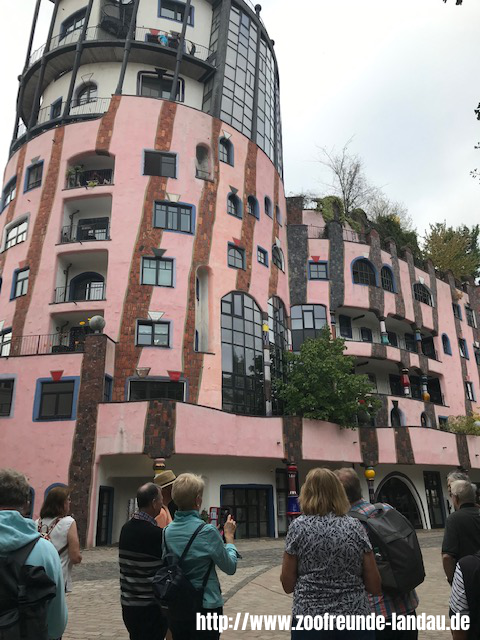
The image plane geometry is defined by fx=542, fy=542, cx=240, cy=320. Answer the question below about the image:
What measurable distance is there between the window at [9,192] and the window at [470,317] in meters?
31.7

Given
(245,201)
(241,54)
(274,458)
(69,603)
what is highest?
(241,54)

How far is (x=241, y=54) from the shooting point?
31750 mm

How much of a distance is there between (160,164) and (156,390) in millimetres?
11007

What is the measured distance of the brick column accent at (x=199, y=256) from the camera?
915 inches

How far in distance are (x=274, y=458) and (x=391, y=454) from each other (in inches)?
272

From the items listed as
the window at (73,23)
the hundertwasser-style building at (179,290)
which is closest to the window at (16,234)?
the hundertwasser-style building at (179,290)

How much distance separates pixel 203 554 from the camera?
3812 millimetres

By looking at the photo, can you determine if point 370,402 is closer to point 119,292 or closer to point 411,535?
point 119,292

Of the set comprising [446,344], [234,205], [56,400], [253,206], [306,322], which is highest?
[253,206]

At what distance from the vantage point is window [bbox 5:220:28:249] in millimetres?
26141

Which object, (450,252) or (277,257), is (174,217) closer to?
(277,257)

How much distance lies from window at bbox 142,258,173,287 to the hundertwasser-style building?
3.0 inches

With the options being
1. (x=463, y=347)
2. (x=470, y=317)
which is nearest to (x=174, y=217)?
(x=463, y=347)

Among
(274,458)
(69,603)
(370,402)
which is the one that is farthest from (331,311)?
(69,603)
